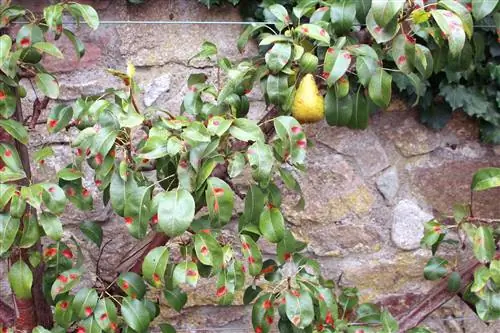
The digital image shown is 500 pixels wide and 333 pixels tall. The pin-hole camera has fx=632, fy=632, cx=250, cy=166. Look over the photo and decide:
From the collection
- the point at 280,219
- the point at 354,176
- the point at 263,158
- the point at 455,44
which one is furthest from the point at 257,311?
the point at 455,44

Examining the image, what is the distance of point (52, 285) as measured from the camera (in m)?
1.28

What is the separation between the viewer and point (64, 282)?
1243 millimetres

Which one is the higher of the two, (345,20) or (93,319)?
(345,20)

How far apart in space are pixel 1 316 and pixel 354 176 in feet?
3.00

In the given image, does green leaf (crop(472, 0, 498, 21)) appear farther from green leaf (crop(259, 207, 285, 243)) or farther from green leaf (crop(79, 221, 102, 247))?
green leaf (crop(79, 221, 102, 247))

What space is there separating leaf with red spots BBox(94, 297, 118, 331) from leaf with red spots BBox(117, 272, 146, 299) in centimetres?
4

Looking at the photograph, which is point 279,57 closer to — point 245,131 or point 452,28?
point 245,131

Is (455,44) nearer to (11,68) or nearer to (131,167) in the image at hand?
(131,167)

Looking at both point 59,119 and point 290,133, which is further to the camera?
point 59,119

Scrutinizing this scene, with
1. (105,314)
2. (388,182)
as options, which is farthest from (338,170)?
(105,314)

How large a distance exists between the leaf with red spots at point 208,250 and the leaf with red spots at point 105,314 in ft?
0.77

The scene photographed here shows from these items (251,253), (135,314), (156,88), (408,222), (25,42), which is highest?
(25,42)

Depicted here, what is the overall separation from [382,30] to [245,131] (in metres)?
0.31

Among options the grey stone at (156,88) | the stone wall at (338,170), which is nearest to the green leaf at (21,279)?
the stone wall at (338,170)
